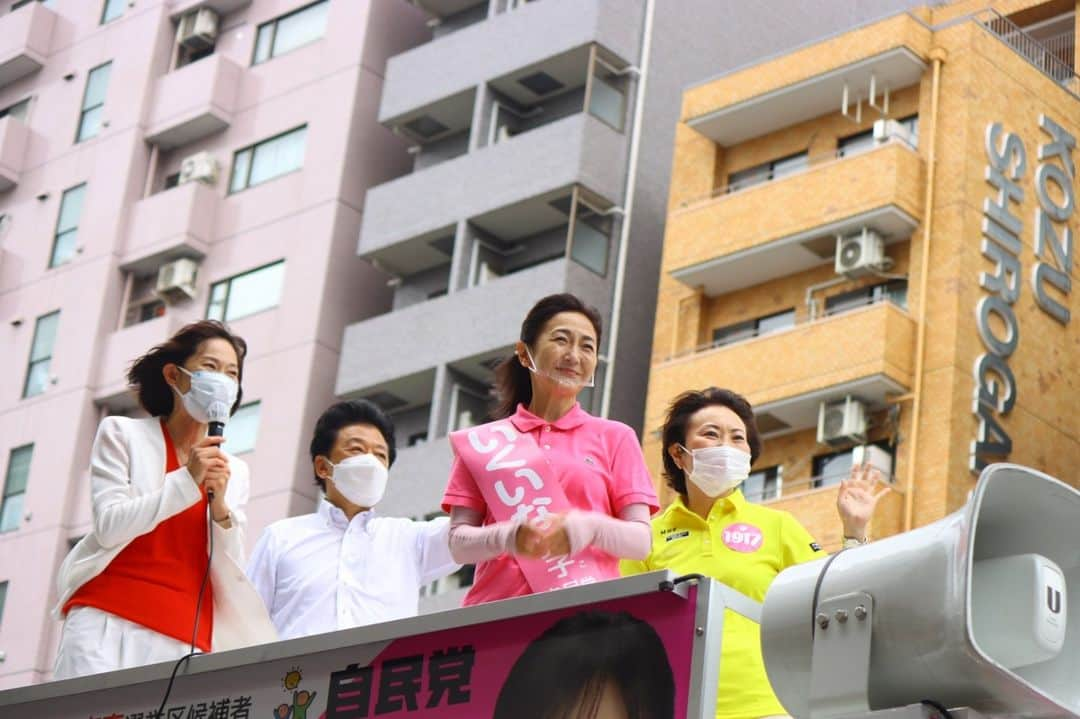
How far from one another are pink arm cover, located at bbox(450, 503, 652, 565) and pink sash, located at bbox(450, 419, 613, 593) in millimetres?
88

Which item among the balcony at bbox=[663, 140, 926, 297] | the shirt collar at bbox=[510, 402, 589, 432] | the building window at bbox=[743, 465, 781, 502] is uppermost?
the balcony at bbox=[663, 140, 926, 297]

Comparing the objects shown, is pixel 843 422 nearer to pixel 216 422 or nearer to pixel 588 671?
pixel 216 422

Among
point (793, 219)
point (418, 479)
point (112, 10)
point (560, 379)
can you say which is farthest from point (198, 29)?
point (560, 379)

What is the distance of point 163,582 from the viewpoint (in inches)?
244

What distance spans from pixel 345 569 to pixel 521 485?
1411mm

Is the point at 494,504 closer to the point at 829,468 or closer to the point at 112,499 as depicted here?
the point at 112,499

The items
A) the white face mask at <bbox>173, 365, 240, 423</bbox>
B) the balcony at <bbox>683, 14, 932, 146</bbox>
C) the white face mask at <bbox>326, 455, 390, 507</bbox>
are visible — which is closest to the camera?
the white face mask at <bbox>173, 365, 240, 423</bbox>

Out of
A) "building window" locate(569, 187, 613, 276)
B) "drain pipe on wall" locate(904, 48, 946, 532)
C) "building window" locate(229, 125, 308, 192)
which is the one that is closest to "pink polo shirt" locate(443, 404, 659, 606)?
"drain pipe on wall" locate(904, 48, 946, 532)

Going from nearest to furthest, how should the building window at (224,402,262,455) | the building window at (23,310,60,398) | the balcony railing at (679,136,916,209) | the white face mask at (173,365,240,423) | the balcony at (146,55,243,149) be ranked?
the white face mask at (173,365,240,423)
the balcony railing at (679,136,916,209)
the building window at (224,402,262,455)
the balcony at (146,55,243,149)
the building window at (23,310,60,398)

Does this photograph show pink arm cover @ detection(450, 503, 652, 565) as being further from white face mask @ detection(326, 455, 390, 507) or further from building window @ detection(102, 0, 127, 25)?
building window @ detection(102, 0, 127, 25)

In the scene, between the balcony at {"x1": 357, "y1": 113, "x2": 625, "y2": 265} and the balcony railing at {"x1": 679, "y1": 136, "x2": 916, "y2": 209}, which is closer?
the balcony railing at {"x1": 679, "y1": 136, "x2": 916, "y2": 209}

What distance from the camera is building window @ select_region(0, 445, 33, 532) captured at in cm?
3312

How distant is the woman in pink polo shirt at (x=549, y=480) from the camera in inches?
217

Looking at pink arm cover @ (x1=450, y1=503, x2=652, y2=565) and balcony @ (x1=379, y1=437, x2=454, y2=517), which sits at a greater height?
balcony @ (x1=379, y1=437, x2=454, y2=517)
